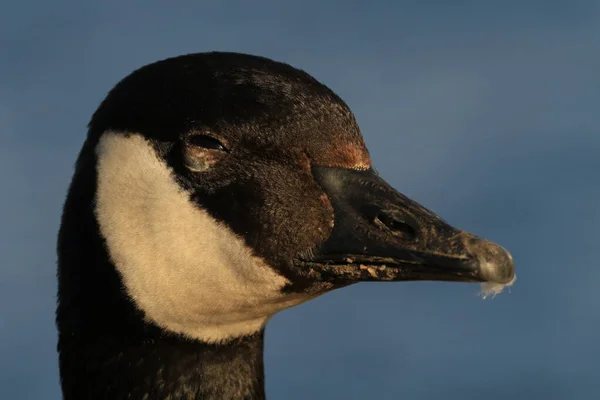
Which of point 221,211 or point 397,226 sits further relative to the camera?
point 221,211

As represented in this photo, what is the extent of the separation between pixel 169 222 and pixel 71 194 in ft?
2.05

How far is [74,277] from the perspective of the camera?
468cm

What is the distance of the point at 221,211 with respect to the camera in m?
4.46

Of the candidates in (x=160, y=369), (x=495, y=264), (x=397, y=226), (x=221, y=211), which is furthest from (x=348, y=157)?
(x=160, y=369)

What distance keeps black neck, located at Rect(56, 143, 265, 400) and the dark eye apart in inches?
20.5

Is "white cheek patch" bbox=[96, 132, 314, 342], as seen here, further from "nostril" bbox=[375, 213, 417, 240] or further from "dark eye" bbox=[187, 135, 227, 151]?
"nostril" bbox=[375, 213, 417, 240]

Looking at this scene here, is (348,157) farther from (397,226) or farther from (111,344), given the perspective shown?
(111,344)

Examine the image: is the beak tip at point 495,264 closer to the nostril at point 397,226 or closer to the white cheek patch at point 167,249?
the nostril at point 397,226

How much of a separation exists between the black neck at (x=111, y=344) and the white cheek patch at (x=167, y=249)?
4.1 inches

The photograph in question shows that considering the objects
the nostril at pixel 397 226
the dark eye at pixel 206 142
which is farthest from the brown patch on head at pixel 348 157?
the dark eye at pixel 206 142

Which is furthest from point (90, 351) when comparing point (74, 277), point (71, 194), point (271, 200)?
point (271, 200)

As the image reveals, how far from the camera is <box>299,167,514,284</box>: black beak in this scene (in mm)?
4129

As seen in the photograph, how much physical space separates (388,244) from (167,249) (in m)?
0.98

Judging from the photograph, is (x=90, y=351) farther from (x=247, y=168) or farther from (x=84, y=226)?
(x=247, y=168)
